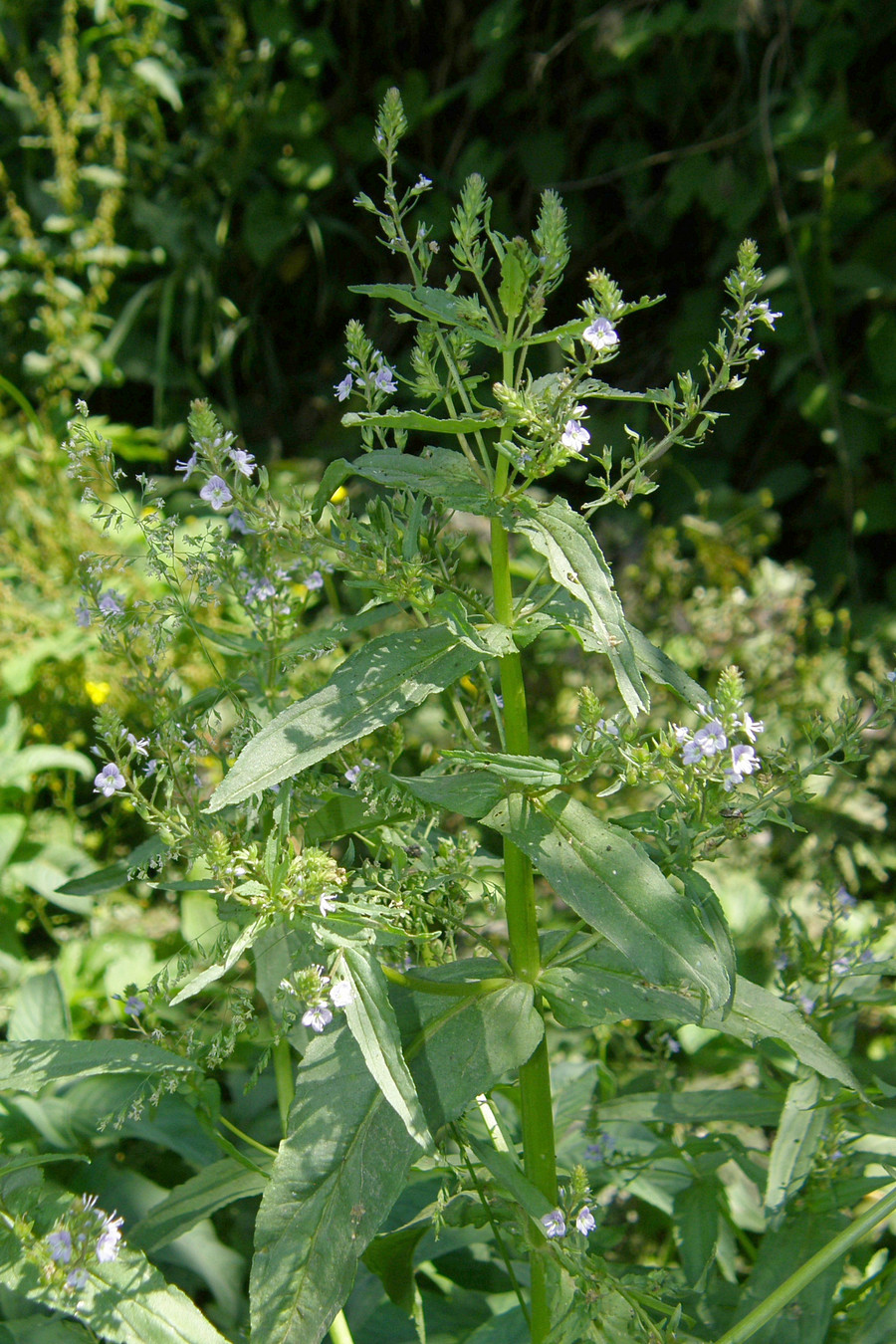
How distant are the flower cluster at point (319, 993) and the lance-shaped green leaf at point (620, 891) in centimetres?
18

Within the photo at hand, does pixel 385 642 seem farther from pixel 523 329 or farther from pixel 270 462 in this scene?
pixel 270 462

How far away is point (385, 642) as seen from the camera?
38.4 inches

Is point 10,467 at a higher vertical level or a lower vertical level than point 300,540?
lower

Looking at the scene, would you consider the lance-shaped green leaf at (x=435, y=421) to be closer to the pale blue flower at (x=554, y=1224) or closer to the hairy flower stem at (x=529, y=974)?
the hairy flower stem at (x=529, y=974)

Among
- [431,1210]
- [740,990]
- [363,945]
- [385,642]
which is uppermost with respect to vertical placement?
[385,642]

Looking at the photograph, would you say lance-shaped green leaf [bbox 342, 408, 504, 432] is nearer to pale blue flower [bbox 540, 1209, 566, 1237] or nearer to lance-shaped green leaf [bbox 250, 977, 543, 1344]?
lance-shaped green leaf [bbox 250, 977, 543, 1344]

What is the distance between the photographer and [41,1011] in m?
1.54

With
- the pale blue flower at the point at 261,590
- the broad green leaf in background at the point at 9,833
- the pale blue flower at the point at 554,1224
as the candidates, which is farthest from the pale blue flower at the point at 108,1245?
the broad green leaf in background at the point at 9,833

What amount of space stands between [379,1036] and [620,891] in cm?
22

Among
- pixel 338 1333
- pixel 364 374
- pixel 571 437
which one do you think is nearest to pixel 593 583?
pixel 571 437

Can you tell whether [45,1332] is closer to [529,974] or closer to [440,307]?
[529,974]

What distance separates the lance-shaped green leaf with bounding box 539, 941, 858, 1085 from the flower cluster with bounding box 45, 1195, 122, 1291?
43 centimetres

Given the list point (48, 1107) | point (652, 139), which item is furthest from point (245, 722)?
point (652, 139)

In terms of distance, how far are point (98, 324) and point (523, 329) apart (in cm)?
317
